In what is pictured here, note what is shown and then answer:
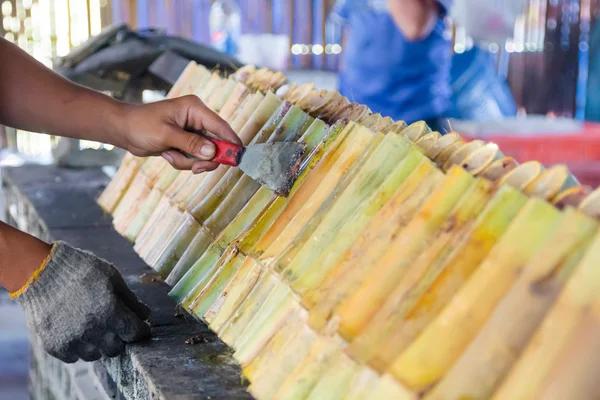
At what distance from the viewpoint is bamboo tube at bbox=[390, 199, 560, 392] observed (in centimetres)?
92

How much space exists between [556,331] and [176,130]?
114 cm

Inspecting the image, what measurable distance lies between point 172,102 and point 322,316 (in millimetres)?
826

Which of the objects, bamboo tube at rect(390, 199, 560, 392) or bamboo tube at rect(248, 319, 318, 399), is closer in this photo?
bamboo tube at rect(390, 199, 560, 392)

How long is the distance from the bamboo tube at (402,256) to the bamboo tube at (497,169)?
74 millimetres

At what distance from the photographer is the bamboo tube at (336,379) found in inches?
40.3

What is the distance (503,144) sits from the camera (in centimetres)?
452

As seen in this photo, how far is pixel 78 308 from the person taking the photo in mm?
1482

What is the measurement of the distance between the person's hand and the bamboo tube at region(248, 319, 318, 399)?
0.62 metres

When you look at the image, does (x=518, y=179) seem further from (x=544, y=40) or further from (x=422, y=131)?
(x=544, y=40)

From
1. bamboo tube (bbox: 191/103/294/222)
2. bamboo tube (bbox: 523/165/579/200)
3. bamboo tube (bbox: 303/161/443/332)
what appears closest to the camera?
bamboo tube (bbox: 523/165/579/200)

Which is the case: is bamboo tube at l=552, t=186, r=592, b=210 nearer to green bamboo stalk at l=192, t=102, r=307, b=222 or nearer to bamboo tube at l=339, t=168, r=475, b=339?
bamboo tube at l=339, t=168, r=475, b=339

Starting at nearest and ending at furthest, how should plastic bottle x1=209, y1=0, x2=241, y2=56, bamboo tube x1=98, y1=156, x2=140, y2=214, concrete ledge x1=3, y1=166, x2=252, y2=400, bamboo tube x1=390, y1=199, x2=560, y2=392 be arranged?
bamboo tube x1=390, y1=199, x2=560, y2=392 → concrete ledge x1=3, y1=166, x2=252, y2=400 → bamboo tube x1=98, y1=156, x2=140, y2=214 → plastic bottle x1=209, y1=0, x2=241, y2=56

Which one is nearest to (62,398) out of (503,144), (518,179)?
(518,179)

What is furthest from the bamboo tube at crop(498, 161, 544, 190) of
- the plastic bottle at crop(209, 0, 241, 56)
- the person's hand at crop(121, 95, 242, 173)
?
the plastic bottle at crop(209, 0, 241, 56)
